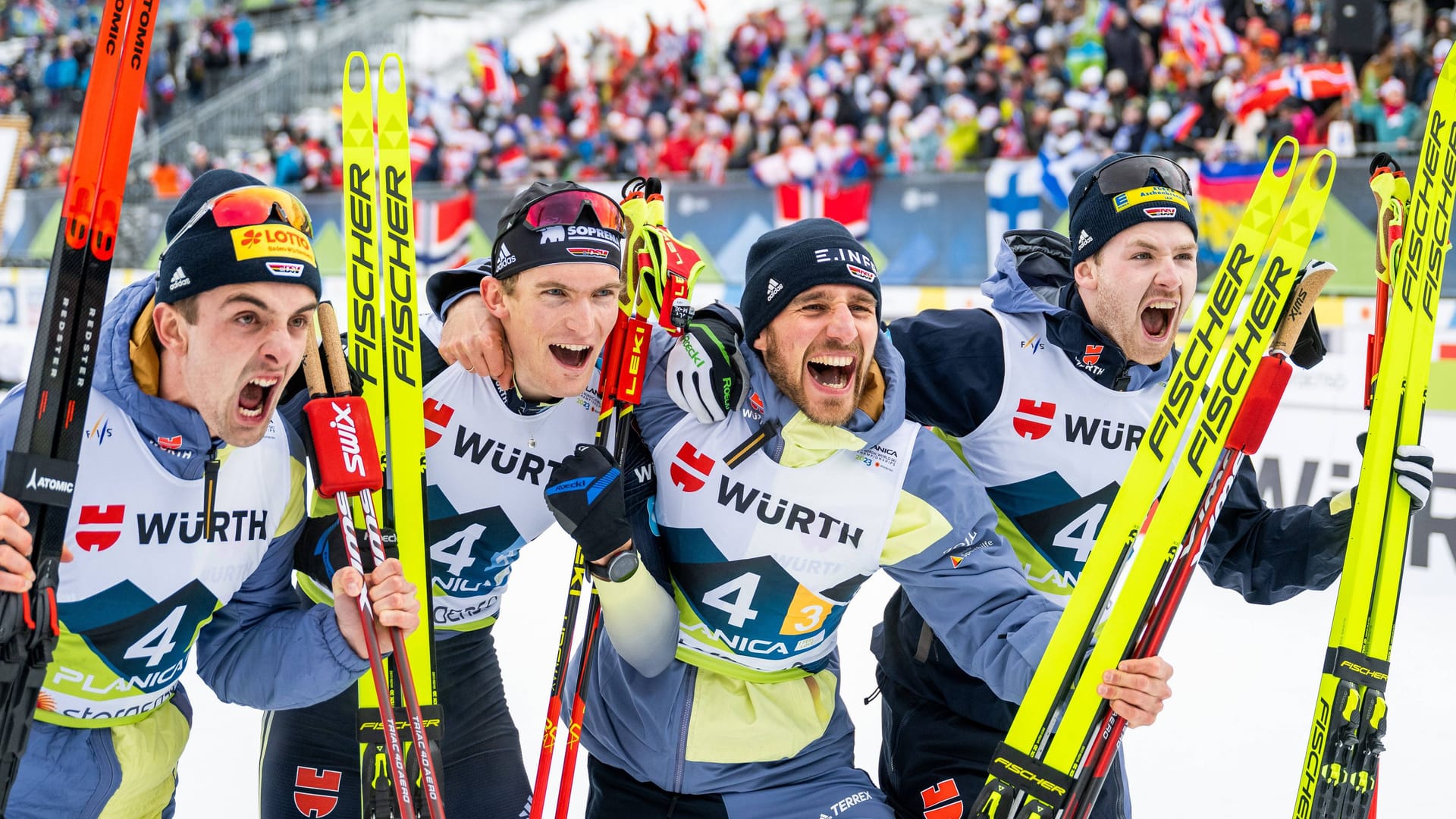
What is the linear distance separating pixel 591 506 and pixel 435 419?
2.21 feet

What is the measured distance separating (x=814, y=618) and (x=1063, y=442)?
0.86 m

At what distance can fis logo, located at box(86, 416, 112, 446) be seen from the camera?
7.67ft

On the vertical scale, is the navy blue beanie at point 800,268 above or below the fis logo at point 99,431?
above

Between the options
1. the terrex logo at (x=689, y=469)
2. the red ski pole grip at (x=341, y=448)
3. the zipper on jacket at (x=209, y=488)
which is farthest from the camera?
the terrex logo at (x=689, y=469)

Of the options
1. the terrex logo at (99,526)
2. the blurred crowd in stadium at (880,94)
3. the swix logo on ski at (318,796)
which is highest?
the blurred crowd in stadium at (880,94)

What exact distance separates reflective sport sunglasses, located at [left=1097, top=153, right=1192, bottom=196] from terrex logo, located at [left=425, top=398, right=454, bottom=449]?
5.78 feet

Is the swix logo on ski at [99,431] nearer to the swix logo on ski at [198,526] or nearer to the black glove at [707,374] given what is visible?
the swix logo on ski at [198,526]

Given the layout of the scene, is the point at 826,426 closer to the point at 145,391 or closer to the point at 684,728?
the point at 684,728

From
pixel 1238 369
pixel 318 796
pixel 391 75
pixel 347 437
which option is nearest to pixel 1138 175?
pixel 1238 369

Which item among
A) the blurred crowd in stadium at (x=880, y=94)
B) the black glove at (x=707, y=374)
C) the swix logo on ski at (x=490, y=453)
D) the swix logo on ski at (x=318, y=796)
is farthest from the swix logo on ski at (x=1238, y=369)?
the blurred crowd in stadium at (x=880, y=94)

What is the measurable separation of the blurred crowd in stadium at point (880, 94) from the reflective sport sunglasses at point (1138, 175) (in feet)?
21.2

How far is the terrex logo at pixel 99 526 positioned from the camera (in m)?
2.34

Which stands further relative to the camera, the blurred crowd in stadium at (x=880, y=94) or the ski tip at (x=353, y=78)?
the blurred crowd in stadium at (x=880, y=94)

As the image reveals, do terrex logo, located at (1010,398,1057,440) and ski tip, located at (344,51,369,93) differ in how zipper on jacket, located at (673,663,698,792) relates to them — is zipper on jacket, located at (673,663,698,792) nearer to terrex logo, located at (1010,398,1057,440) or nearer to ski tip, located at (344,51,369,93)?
terrex logo, located at (1010,398,1057,440)
